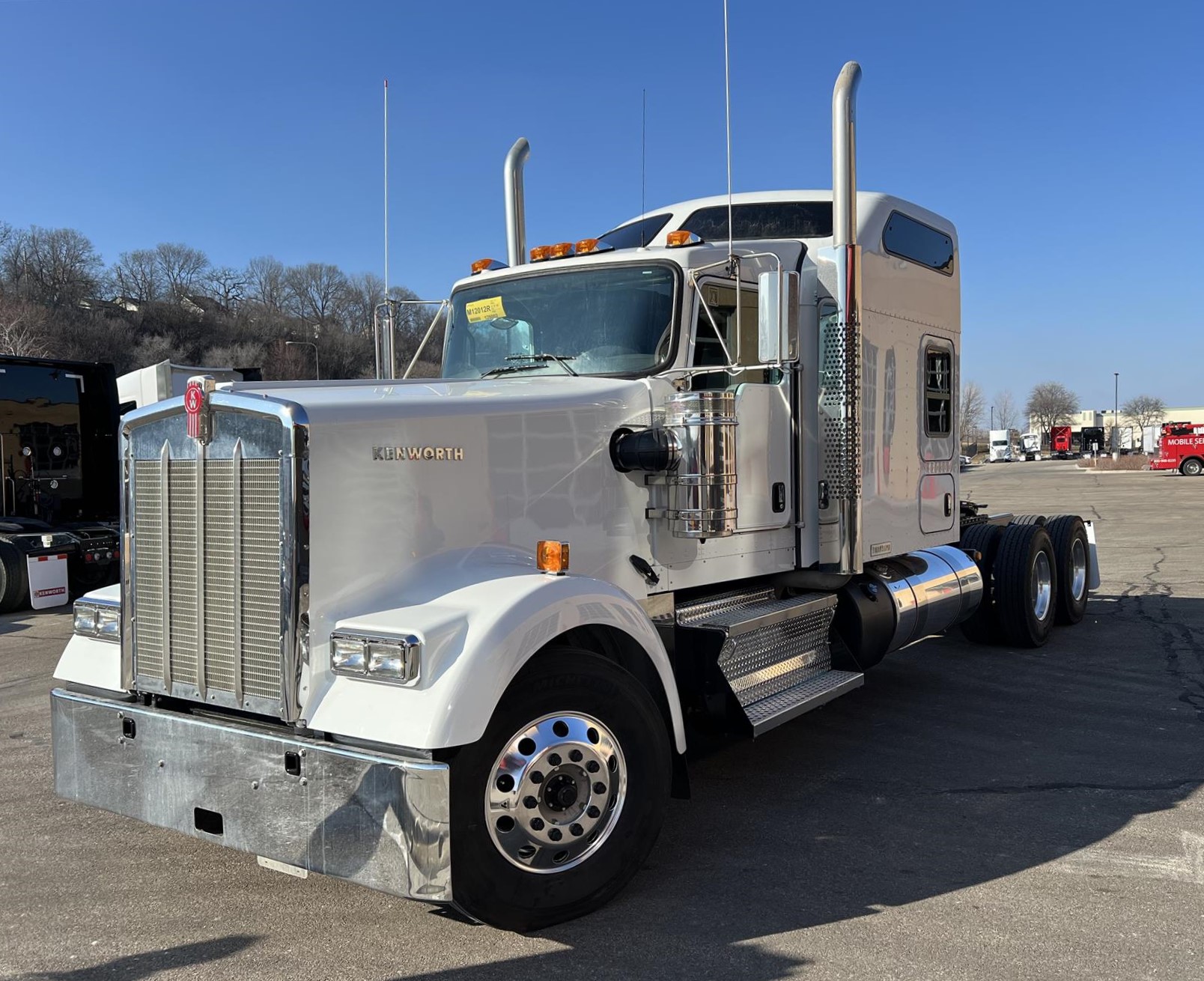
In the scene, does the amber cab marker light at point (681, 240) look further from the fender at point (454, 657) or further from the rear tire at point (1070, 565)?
the rear tire at point (1070, 565)

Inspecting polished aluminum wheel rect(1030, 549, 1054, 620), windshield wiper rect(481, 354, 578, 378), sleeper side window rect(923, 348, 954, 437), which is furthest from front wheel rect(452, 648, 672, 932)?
polished aluminum wheel rect(1030, 549, 1054, 620)

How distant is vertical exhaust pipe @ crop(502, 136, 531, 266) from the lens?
269 inches

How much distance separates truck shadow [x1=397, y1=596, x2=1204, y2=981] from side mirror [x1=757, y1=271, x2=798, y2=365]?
211cm

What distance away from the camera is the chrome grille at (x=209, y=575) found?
11.1 feet

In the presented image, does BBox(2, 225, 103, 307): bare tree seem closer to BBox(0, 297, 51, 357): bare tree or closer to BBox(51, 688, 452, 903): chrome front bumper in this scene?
BBox(0, 297, 51, 357): bare tree

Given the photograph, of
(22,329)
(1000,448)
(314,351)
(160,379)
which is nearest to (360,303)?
(314,351)

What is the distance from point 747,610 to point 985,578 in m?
4.13

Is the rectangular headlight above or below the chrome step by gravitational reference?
above

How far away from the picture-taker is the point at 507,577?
364cm

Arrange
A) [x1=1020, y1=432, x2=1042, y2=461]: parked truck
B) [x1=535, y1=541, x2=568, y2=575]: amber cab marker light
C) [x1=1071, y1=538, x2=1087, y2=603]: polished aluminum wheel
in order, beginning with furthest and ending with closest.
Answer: [x1=1020, y1=432, x2=1042, y2=461]: parked truck
[x1=1071, y1=538, x2=1087, y2=603]: polished aluminum wheel
[x1=535, y1=541, x2=568, y2=575]: amber cab marker light

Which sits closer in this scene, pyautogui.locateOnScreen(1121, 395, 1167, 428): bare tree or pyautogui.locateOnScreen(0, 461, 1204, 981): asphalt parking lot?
pyautogui.locateOnScreen(0, 461, 1204, 981): asphalt parking lot

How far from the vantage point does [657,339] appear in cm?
471

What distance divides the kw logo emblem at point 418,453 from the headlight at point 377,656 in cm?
66

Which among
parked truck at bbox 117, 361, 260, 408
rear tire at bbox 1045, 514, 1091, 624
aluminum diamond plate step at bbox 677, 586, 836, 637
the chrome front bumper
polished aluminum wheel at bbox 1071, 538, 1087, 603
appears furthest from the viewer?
parked truck at bbox 117, 361, 260, 408
